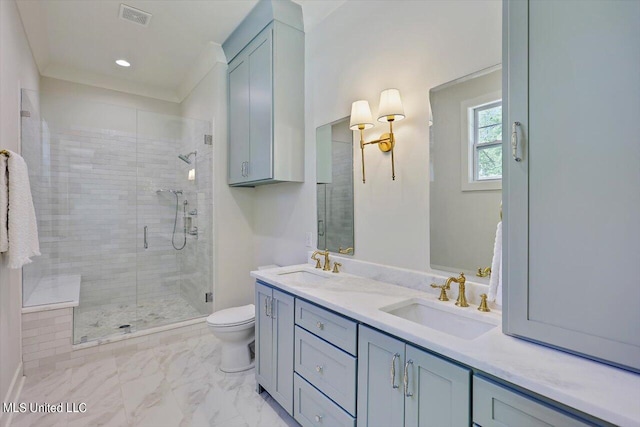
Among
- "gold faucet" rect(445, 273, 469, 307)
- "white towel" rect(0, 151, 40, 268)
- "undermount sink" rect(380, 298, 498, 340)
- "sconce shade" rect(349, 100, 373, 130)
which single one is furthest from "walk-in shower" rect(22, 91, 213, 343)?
"gold faucet" rect(445, 273, 469, 307)

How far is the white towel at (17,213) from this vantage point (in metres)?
1.67

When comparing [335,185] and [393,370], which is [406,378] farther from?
[335,185]

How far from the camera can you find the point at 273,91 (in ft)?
8.09

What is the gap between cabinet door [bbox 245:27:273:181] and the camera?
8.17 ft

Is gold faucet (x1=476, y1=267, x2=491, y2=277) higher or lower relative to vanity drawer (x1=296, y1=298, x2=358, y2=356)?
higher

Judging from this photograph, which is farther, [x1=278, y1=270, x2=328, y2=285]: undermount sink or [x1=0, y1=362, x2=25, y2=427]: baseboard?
[x1=278, y1=270, x2=328, y2=285]: undermount sink

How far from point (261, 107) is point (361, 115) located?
3.41 ft

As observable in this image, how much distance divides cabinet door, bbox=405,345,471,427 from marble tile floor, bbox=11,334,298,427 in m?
1.03

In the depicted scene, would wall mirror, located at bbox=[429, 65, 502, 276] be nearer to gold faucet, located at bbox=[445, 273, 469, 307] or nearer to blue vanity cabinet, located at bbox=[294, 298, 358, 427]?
gold faucet, located at bbox=[445, 273, 469, 307]

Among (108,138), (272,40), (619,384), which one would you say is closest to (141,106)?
(108,138)

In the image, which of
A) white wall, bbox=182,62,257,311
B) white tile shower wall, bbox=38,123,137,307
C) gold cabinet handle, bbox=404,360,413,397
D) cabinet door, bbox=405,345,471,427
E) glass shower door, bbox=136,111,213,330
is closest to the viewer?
cabinet door, bbox=405,345,471,427

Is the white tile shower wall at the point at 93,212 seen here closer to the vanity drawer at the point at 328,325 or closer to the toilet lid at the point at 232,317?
the toilet lid at the point at 232,317

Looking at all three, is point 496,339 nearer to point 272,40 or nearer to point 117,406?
point 117,406

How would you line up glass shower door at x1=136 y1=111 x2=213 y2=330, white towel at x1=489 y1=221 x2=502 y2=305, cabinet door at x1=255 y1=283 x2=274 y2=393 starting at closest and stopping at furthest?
white towel at x1=489 y1=221 x2=502 y2=305 → cabinet door at x1=255 y1=283 x2=274 y2=393 → glass shower door at x1=136 y1=111 x2=213 y2=330
